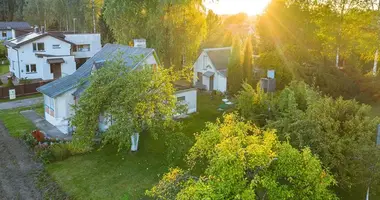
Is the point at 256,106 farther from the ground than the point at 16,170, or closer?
farther from the ground

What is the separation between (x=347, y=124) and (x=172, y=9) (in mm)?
23758

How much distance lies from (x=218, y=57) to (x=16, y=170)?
24349 millimetres

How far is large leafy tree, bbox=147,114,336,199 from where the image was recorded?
917cm

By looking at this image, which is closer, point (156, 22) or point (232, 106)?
point (232, 106)

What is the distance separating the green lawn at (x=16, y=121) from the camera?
23484 millimetres

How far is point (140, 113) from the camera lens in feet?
55.3

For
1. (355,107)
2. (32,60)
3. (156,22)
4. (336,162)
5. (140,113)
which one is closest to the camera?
→ (336,162)

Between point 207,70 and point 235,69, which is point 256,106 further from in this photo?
point 207,70

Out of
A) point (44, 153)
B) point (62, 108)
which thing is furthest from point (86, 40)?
point (44, 153)

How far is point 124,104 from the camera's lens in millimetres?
16609

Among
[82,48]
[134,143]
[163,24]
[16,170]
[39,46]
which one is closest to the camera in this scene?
[16,170]

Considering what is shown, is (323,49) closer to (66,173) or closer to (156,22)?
(156,22)

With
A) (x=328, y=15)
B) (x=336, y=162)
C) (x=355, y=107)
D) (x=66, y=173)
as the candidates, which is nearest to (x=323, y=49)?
(x=328, y=15)

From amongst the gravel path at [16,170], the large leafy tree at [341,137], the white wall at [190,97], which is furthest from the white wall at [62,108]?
the large leafy tree at [341,137]
